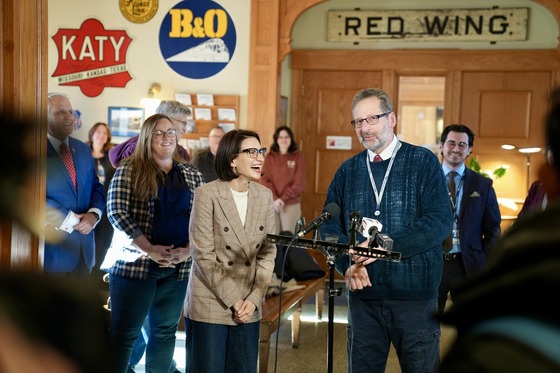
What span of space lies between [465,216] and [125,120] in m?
5.72

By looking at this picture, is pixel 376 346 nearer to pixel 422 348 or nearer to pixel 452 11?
pixel 422 348

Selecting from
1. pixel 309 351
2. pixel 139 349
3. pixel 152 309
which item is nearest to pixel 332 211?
pixel 152 309

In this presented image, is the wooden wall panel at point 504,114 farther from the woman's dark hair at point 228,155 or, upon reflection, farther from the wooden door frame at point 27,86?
the woman's dark hair at point 228,155

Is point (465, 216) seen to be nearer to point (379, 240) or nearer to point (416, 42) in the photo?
point (379, 240)

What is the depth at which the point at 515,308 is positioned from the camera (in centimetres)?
81

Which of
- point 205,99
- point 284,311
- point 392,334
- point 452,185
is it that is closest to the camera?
point 392,334

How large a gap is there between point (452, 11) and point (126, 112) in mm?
4357

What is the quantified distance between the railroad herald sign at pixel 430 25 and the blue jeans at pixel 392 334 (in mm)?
6783

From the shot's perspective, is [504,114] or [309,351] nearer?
[309,351]

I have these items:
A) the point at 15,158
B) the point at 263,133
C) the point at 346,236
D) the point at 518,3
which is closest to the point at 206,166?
the point at 263,133

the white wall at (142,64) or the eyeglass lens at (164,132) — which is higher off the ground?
the white wall at (142,64)

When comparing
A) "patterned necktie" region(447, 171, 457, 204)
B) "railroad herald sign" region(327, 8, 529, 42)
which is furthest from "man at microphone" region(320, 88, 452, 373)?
"railroad herald sign" region(327, 8, 529, 42)

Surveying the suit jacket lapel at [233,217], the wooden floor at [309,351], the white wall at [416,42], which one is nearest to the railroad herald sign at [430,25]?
the white wall at [416,42]

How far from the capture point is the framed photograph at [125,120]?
354 inches
